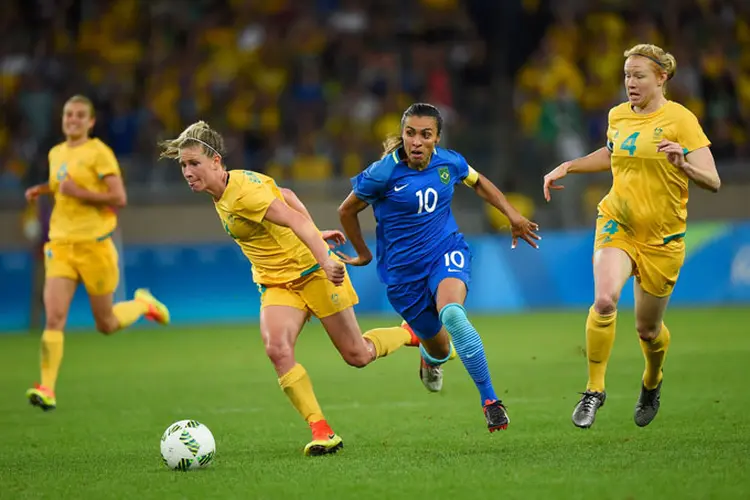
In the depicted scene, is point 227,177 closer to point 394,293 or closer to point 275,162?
point 394,293

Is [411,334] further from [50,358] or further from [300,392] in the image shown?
[50,358]

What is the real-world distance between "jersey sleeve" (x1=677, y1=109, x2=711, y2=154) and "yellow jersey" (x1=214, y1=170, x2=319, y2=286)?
2543 mm

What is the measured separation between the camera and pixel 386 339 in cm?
940

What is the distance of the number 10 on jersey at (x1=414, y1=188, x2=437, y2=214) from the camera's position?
27.8 feet

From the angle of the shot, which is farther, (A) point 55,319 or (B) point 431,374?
(A) point 55,319

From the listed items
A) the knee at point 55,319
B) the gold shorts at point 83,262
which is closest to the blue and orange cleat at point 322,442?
the knee at point 55,319

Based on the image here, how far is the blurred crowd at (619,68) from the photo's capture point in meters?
21.7

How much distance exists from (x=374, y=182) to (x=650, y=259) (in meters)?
1.92

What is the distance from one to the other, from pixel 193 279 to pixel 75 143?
334 inches

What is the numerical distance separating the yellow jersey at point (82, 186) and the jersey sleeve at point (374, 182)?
3920mm

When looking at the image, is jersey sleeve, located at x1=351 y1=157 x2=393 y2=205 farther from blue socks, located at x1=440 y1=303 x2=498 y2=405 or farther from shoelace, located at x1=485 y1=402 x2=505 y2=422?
shoelace, located at x1=485 y1=402 x2=505 y2=422

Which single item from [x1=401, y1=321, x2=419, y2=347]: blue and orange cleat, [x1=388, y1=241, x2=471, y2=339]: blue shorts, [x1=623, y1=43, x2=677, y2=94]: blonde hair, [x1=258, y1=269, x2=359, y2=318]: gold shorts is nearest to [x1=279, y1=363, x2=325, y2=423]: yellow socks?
[x1=258, y1=269, x2=359, y2=318]: gold shorts

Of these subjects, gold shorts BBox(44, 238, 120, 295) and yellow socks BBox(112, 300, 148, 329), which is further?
yellow socks BBox(112, 300, 148, 329)

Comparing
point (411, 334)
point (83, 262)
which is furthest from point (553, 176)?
point (83, 262)
